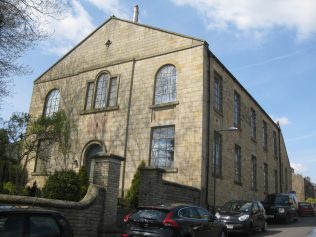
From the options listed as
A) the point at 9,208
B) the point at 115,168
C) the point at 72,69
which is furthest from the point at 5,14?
the point at 72,69

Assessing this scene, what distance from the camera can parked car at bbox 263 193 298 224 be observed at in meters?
22.0

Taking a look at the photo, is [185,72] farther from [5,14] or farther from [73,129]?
[5,14]

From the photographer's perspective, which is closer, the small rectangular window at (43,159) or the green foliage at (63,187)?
the green foliage at (63,187)

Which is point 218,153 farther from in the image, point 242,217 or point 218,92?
point 242,217

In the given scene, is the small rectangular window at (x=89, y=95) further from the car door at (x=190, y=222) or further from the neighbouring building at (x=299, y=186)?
the neighbouring building at (x=299, y=186)

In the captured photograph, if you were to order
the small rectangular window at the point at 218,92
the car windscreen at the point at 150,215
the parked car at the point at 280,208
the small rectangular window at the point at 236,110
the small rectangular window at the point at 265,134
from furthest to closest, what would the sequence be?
the small rectangular window at the point at 265,134, the small rectangular window at the point at 236,110, the small rectangular window at the point at 218,92, the parked car at the point at 280,208, the car windscreen at the point at 150,215

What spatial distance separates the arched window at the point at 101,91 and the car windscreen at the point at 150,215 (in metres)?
13.9

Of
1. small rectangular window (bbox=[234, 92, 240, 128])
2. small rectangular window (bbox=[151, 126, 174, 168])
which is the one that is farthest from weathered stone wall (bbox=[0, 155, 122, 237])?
small rectangular window (bbox=[234, 92, 240, 128])

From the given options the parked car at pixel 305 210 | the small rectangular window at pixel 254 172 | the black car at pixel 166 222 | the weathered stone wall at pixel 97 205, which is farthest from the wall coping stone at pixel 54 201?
the parked car at pixel 305 210

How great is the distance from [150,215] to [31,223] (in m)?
4.61

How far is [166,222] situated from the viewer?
982cm

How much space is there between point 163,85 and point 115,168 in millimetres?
9033

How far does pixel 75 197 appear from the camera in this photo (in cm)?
1498

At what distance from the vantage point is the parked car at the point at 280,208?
22.0 metres
